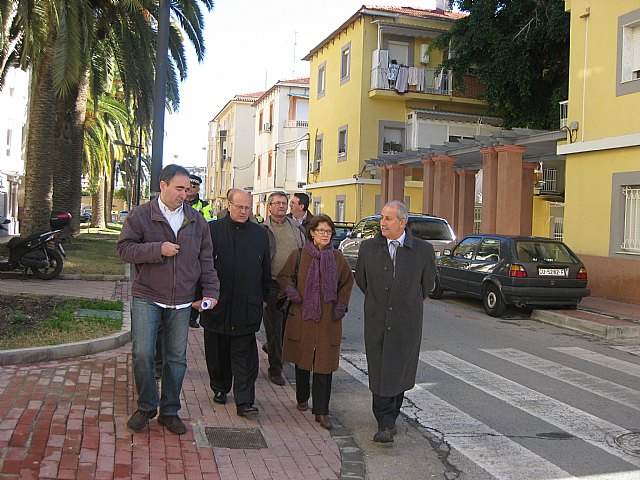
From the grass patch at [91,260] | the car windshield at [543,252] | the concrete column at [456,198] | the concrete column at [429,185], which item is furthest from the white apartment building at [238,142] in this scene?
the car windshield at [543,252]

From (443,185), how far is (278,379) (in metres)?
17.5

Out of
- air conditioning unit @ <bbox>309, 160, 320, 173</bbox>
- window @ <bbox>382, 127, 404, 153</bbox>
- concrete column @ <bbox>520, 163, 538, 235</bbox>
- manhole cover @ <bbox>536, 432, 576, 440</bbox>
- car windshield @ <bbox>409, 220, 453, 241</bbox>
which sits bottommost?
manhole cover @ <bbox>536, 432, 576, 440</bbox>

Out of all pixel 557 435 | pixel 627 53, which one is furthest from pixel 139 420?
pixel 627 53

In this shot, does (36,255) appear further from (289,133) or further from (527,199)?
(289,133)

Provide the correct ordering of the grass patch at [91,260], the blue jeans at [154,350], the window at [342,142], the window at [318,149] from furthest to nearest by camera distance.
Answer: the window at [318,149]
the window at [342,142]
the grass patch at [91,260]
the blue jeans at [154,350]

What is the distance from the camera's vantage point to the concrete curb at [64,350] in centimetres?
698

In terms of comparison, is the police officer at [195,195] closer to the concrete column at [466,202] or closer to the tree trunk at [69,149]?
the tree trunk at [69,149]

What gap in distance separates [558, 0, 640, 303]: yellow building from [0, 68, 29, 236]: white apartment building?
81.3ft

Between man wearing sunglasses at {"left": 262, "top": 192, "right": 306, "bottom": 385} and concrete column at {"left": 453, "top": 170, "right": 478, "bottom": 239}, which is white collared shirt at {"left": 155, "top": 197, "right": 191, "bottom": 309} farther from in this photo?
concrete column at {"left": 453, "top": 170, "right": 478, "bottom": 239}

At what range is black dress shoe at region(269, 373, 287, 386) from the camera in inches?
283

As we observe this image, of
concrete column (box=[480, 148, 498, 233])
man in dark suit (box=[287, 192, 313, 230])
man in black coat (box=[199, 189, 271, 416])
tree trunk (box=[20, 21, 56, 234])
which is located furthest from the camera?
concrete column (box=[480, 148, 498, 233])

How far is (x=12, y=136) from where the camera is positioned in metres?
34.9

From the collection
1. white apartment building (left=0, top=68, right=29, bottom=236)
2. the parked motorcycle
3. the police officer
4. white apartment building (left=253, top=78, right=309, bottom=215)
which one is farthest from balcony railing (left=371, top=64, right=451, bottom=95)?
the police officer

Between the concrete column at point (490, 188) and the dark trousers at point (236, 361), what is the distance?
15119 millimetres
